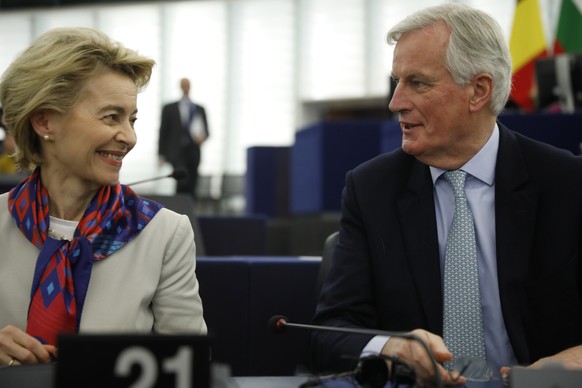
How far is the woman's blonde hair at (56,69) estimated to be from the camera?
1.75 metres

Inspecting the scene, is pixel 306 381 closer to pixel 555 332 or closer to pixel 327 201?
pixel 555 332

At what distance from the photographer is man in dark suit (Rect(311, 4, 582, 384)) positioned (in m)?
1.77

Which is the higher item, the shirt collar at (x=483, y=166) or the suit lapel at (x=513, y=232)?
the shirt collar at (x=483, y=166)

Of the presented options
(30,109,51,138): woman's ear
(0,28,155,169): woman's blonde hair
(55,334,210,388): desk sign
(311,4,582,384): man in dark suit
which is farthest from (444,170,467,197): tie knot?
(55,334,210,388): desk sign

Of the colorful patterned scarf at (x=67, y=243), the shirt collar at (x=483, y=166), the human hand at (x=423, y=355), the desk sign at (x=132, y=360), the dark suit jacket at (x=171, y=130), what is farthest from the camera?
the dark suit jacket at (x=171, y=130)

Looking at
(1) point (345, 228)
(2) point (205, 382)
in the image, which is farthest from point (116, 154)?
(2) point (205, 382)

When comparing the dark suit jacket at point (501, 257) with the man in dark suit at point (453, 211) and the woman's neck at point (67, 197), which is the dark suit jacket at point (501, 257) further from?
the woman's neck at point (67, 197)

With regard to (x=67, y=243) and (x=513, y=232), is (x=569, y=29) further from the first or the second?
(x=67, y=243)

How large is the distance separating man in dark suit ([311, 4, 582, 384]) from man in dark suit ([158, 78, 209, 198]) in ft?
22.6

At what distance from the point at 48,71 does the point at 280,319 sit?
706 mm

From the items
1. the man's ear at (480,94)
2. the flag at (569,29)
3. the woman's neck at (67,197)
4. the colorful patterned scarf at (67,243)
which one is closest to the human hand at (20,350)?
the colorful patterned scarf at (67,243)

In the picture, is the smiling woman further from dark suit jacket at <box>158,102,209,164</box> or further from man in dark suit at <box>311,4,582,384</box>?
dark suit jacket at <box>158,102,209,164</box>

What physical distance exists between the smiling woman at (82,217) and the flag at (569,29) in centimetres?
524

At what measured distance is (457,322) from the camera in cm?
179
